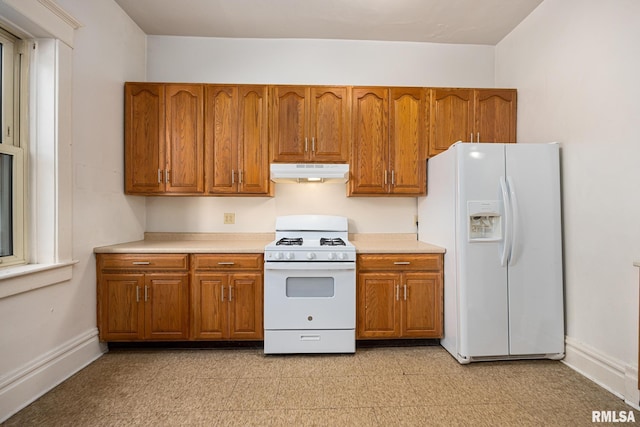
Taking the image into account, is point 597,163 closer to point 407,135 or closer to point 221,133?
point 407,135

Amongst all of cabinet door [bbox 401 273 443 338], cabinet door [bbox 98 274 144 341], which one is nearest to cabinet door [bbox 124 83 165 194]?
cabinet door [bbox 98 274 144 341]

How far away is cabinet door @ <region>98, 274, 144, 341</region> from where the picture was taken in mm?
2473

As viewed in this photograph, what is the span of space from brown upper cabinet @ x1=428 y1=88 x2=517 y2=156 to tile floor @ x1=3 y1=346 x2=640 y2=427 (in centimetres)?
190

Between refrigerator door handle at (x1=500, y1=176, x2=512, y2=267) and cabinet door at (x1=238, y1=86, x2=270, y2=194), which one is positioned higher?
cabinet door at (x1=238, y1=86, x2=270, y2=194)

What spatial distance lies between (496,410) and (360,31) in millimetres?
3232

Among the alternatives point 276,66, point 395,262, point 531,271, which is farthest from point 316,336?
point 276,66

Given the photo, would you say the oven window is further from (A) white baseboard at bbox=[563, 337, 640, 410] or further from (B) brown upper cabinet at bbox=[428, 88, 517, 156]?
(A) white baseboard at bbox=[563, 337, 640, 410]

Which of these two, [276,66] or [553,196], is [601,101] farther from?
[276,66]

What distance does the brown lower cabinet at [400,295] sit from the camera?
2.58 metres

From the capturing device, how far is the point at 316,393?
2.00 metres

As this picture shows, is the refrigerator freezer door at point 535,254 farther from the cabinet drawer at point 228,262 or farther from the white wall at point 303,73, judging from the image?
the cabinet drawer at point 228,262

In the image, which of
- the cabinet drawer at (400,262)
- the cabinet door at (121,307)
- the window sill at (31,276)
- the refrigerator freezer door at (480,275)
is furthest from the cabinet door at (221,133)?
the refrigerator freezer door at (480,275)

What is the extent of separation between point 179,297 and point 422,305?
200 centimetres

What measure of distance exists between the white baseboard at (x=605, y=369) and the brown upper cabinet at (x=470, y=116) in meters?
1.82
